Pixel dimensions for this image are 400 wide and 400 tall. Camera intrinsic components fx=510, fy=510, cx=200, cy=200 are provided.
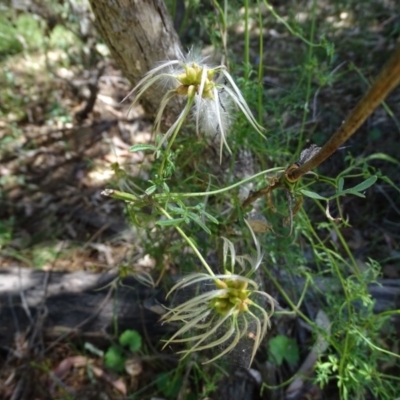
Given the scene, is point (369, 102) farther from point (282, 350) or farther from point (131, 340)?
point (131, 340)

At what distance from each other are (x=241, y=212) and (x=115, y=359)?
35.0 inches

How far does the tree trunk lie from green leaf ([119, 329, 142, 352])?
0.79 meters

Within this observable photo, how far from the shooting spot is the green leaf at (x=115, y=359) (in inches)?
66.4

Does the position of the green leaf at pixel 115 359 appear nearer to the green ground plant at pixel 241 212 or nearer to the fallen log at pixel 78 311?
the fallen log at pixel 78 311

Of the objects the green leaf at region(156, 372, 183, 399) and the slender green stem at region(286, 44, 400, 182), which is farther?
the green leaf at region(156, 372, 183, 399)

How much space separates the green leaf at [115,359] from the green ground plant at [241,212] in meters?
0.48

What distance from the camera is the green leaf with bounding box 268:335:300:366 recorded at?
5.03 feet

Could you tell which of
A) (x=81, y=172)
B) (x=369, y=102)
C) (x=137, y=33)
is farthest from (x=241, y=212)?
(x=81, y=172)

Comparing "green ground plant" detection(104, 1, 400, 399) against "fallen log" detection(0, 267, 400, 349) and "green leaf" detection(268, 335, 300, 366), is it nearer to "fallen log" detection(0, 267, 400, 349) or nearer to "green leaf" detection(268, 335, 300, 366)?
"green leaf" detection(268, 335, 300, 366)

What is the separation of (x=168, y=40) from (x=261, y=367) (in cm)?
96

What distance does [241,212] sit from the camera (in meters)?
1.05

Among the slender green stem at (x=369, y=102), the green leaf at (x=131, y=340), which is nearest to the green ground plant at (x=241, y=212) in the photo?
the slender green stem at (x=369, y=102)

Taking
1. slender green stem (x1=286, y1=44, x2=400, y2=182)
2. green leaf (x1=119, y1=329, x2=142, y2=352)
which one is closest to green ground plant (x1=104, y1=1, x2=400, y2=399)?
slender green stem (x1=286, y1=44, x2=400, y2=182)

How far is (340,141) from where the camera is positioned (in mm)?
587
